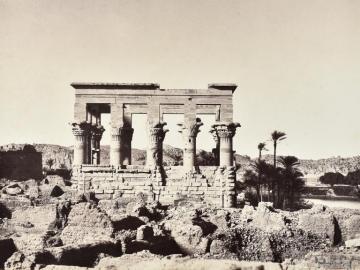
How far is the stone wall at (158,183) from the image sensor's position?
75.3ft

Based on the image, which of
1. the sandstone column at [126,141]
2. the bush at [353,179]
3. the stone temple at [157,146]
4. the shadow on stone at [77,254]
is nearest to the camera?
the shadow on stone at [77,254]

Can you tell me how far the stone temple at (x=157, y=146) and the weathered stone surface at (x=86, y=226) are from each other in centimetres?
880

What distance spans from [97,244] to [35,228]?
520cm

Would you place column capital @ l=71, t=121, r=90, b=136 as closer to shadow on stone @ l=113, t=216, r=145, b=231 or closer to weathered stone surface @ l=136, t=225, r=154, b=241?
shadow on stone @ l=113, t=216, r=145, b=231

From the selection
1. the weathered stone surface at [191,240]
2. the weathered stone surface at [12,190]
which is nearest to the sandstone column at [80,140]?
Result: the weathered stone surface at [12,190]

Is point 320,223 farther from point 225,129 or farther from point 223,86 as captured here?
point 223,86

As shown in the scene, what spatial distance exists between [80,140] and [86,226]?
11.0m

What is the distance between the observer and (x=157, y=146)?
2359 cm

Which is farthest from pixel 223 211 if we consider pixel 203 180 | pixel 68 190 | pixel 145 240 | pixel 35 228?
pixel 68 190

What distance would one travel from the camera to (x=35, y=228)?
52.9 feet

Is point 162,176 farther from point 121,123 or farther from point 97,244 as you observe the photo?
point 97,244

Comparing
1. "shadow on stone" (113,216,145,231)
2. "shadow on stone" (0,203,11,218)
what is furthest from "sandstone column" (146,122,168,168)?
"shadow on stone" (113,216,145,231)

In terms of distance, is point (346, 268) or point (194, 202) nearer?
point (346, 268)

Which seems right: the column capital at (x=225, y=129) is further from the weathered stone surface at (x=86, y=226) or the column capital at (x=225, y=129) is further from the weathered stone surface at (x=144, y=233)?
the weathered stone surface at (x=86, y=226)
